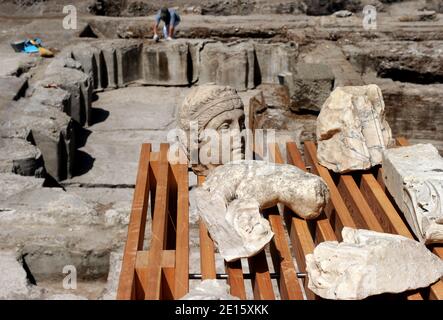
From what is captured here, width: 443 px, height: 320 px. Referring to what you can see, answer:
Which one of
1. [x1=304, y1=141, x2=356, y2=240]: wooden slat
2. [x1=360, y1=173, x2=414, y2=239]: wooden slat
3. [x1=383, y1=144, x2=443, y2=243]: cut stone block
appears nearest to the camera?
[x1=383, y1=144, x2=443, y2=243]: cut stone block

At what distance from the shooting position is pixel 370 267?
3.02m

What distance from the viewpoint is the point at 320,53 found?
8602 mm

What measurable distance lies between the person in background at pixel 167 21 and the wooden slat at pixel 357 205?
679cm

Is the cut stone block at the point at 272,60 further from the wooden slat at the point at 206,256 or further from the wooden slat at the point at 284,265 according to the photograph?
the wooden slat at the point at 206,256

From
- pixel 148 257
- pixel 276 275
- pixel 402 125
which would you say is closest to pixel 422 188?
pixel 276 275

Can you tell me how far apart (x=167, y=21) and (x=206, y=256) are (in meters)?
7.77

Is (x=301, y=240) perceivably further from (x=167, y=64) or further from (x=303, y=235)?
(x=167, y=64)

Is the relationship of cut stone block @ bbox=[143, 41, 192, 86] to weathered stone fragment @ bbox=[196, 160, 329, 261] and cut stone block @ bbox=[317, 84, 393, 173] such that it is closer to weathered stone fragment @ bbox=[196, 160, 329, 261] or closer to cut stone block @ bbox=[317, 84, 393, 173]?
cut stone block @ bbox=[317, 84, 393, 173]

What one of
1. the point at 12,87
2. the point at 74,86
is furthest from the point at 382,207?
the point at 12,87

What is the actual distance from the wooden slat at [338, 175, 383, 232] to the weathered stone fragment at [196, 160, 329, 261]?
0.25m

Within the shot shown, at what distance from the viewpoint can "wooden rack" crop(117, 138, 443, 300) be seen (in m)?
3.27

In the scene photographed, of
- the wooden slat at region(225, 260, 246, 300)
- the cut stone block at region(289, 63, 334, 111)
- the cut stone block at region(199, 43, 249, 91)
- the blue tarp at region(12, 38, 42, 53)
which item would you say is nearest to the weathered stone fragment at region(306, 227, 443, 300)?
the wooden slat at region(225, 260, 246, 300)

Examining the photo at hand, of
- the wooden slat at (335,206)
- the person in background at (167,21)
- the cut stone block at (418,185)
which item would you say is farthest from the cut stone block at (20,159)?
the person in background at (167,21)

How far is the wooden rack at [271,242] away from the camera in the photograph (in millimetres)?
3268
